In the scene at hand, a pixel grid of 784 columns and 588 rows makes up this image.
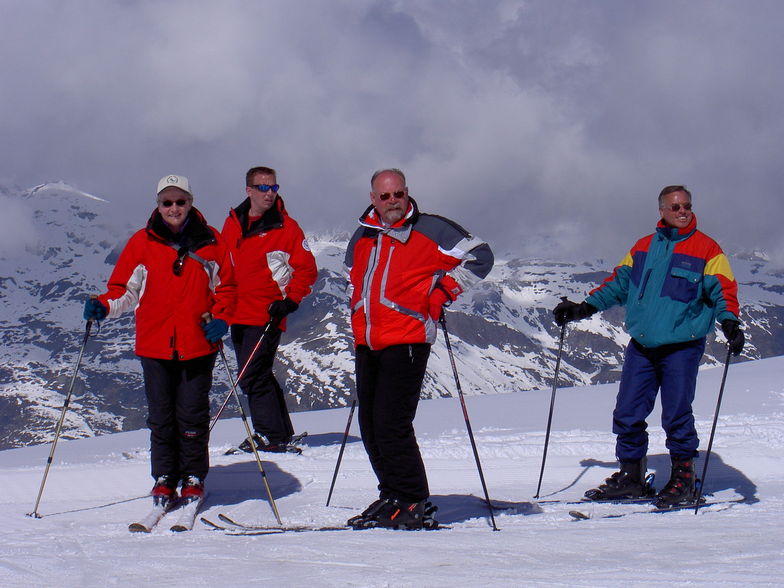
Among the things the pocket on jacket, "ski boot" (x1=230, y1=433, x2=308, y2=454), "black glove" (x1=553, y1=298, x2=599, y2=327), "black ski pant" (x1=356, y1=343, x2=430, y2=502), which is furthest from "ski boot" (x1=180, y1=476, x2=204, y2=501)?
the pocket on jacket

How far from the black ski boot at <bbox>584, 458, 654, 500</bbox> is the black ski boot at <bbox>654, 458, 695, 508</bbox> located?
0.23 meters

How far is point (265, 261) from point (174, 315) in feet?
7.22

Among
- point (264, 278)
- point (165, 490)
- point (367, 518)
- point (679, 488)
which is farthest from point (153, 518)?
point (679, 488)

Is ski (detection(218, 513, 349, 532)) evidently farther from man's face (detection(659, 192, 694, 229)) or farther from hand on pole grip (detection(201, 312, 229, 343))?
man's face (detection(659, 192, 694, 229))

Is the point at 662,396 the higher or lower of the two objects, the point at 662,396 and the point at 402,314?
the lower

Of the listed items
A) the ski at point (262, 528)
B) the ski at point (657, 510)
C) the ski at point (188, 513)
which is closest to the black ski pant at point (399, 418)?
the ski at point (262, 528)

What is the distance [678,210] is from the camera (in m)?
6.32

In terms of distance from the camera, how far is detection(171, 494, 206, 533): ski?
213 inches

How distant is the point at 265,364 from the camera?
8203 mm

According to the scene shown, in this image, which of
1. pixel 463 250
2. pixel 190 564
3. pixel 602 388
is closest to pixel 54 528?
pixel 190 564

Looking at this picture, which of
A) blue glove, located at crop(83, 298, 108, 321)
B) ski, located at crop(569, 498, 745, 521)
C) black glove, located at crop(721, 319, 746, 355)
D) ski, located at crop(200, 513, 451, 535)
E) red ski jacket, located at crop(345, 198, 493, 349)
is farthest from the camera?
black glove, located at crop(721, 319, 746, 355)

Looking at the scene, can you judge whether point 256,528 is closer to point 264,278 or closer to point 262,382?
point 262,382

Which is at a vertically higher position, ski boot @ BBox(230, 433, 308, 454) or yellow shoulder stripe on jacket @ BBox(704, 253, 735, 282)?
yellow shoulder stripe on jacket @ BBox(704, 253, 735, 282)

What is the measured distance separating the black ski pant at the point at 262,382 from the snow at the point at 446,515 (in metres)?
0.35
